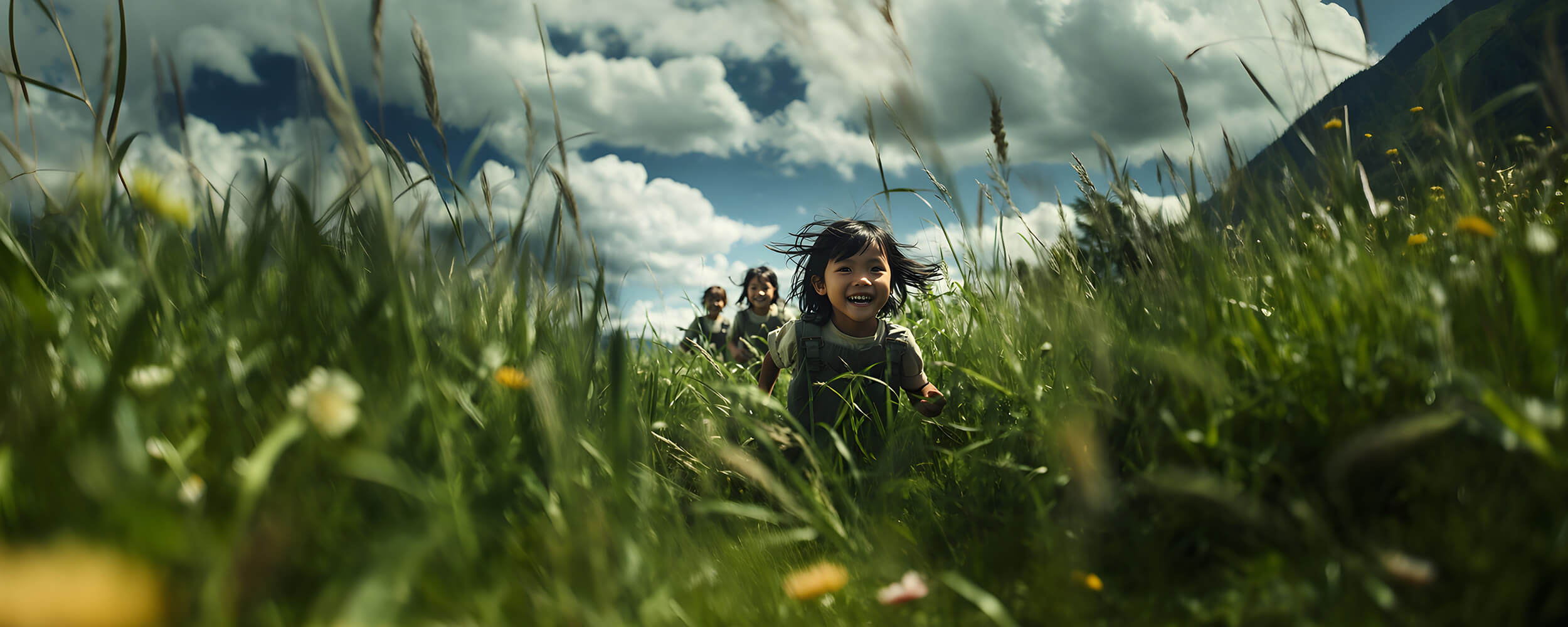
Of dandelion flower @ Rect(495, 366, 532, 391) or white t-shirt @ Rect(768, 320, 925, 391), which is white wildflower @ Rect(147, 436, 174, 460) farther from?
white t-shirt @ Rect(768, 320, 925, 391)

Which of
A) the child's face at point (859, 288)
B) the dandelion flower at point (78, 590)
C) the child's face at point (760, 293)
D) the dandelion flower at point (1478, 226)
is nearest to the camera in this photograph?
the dandelion flower at point (78, 590)

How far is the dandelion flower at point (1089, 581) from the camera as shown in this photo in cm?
108

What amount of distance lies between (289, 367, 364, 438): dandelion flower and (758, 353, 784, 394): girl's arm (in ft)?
7.30

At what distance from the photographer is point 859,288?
2936mm

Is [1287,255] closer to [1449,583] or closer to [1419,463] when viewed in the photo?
[1419,463]

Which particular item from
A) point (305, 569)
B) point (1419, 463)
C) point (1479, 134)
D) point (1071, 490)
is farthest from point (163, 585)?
point (1479, 134)

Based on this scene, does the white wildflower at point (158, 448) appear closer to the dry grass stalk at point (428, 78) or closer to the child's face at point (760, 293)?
the dry grass stalk at point (428, 78)

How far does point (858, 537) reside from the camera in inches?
54.3

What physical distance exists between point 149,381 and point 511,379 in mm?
504

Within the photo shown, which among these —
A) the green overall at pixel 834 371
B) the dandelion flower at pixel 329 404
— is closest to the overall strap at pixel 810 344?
the green overall at pixel 834 371

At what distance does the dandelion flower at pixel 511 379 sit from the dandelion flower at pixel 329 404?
1.16 feet

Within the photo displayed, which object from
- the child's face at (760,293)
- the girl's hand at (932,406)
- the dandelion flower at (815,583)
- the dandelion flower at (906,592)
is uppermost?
the child's face at (760,293)

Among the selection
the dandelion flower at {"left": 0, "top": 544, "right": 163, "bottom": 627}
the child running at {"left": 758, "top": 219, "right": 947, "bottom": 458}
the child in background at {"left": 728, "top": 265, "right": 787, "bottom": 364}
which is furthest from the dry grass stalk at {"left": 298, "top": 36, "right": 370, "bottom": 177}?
the child in background at {"left": 728, "top": 265, "right": 787, "bottom": 364}

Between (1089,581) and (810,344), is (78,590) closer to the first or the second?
(1089,581)
